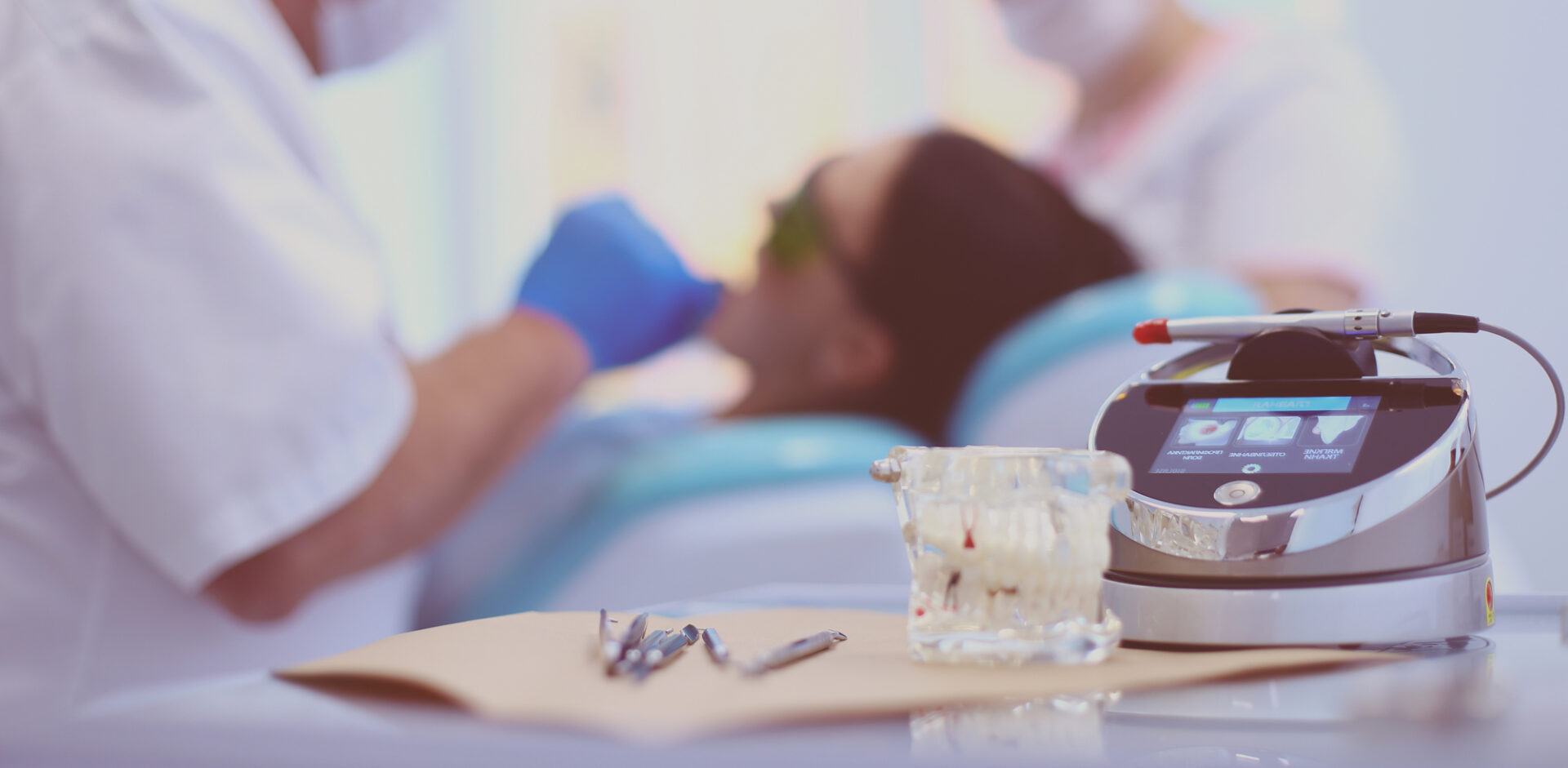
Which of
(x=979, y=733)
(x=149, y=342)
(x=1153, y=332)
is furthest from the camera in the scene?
(x=149, y=342)

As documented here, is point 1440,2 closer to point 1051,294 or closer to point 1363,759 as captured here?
point 1051,294

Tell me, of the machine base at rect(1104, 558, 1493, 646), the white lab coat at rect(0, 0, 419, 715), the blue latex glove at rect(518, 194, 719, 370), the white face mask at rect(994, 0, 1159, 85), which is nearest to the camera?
the machine base at rect(1104, 558, 1493, 646)

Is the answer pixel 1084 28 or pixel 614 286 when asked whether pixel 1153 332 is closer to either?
pixel 614 286

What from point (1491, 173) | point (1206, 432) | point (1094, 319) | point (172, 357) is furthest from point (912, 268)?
point (1491, 173)

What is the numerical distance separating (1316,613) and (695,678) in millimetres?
185

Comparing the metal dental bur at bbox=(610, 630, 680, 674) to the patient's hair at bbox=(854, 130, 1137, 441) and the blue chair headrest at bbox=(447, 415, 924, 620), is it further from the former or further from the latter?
the patient's hair at bbox=(854, 130, 1137, 441)

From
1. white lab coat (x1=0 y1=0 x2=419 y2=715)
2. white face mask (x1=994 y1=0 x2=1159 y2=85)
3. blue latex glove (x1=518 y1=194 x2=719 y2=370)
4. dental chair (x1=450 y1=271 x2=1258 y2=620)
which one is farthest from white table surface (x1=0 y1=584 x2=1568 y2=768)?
white face mask (x1=994 y1=0 x2=1159 y2=85)

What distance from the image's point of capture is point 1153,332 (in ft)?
1.43

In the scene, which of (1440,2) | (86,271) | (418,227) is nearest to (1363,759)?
(86,271)

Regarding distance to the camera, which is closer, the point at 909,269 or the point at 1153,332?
the point at 1153,332

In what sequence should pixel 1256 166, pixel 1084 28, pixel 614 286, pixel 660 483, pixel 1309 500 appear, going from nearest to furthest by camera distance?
pixel 1309 500 < pixel 660 483 < pixel 614 286 < pixel 1256 166 < pixel 1084 28

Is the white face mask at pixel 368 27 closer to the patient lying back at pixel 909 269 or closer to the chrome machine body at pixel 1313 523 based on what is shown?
the patient lying back at pixel 909 269

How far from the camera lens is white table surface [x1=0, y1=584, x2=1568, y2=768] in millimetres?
209

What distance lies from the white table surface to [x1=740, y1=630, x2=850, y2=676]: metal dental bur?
0.17ft
